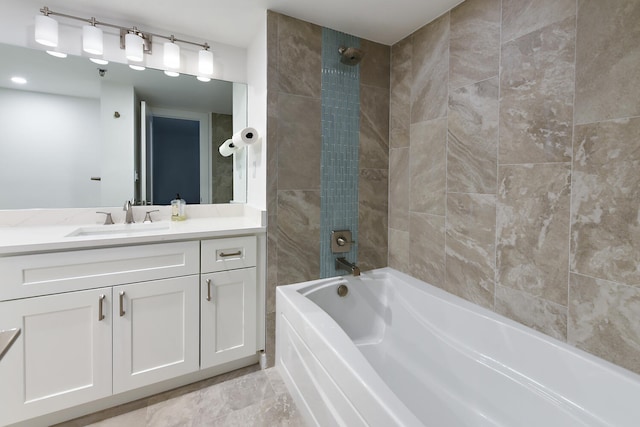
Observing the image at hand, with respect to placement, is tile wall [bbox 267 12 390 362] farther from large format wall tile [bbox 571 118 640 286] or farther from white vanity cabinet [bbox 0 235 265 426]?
large format wall tile [bbox 571 118 640 286]

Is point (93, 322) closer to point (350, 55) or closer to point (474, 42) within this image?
point (350, 55)

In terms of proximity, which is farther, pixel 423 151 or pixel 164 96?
pixel 164 96

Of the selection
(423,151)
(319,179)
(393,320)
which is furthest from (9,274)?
(423,151)

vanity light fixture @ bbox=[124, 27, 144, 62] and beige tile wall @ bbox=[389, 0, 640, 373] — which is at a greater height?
vanity light fixture @ bbox=[124, 27, 144, 62]

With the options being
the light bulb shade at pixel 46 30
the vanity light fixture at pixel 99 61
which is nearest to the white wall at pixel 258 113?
the vanity light fixture at pixel 99 61

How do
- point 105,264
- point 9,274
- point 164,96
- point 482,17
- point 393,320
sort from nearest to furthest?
point 9,274
point 105,264
point 482,17
point 393,320
point 164,96

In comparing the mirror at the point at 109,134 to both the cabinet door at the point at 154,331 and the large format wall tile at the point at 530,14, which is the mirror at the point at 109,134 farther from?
the large format wall tile at the point at 530,14

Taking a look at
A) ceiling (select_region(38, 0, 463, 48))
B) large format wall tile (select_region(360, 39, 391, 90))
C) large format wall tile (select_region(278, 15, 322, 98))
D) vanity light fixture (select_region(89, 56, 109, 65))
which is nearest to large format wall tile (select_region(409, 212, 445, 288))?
large format wall tile (select_region(360, 39, 391, 90))

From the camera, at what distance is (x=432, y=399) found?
1.51 m

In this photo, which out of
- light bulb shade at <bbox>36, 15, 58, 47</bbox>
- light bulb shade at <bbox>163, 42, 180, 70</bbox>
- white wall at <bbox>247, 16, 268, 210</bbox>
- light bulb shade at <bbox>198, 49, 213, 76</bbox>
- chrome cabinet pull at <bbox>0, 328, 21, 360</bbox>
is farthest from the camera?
light bulb shade at <bbox>198, 49, 213, 76</bbox>

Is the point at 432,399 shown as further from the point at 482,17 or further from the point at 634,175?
the point at 482,17

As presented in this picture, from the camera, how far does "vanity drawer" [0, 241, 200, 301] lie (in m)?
1.33

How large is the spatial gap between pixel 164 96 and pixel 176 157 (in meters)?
0.43

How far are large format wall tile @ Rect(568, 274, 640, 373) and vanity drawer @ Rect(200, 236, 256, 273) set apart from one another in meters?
1.62
